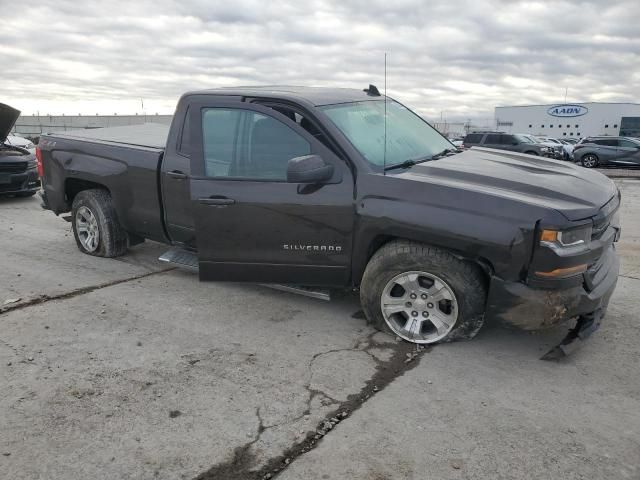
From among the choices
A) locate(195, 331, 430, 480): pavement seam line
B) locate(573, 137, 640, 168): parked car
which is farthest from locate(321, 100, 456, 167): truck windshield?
locate(573, 137, 640, 168): parked car

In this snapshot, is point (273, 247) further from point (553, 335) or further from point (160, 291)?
point (553, 335)

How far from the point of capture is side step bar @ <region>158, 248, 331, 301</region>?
14.4 feet

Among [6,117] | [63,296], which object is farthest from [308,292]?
[6,117]

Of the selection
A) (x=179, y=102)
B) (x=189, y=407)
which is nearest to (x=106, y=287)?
(x=179, y=102)

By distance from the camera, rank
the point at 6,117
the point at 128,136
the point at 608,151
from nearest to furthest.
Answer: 1. the point at 128,136
2. the point at 6,117
3. the point at 608,151

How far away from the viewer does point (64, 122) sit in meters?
38.5

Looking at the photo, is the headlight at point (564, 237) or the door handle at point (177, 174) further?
the door handle at point (177, 174)

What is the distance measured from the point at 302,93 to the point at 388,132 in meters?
0.79

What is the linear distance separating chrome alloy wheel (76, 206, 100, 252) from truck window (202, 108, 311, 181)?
7.54 feet

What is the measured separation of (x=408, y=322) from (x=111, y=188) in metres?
3.44

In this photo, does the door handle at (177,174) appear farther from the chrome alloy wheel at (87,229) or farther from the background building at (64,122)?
the background building at (64,122)

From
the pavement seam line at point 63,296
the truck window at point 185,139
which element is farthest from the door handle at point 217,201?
the pavement seam line at point 63,296

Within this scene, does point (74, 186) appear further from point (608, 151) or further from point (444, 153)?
point (608, 151)

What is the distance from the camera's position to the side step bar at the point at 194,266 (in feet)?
14.4
